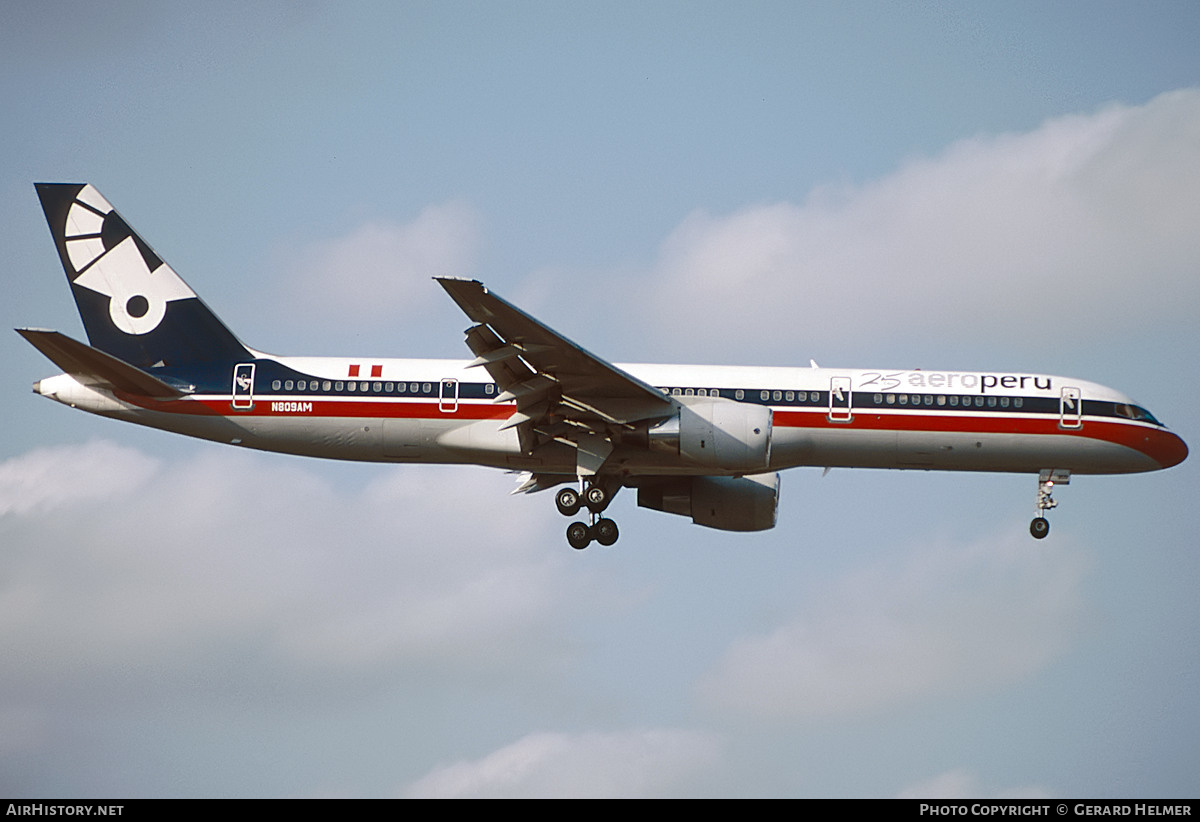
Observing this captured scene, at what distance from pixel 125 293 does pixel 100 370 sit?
354 centimetres

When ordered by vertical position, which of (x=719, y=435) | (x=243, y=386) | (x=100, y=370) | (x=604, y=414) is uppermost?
(x=100, y=370)

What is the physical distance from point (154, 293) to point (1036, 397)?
74.2 ft

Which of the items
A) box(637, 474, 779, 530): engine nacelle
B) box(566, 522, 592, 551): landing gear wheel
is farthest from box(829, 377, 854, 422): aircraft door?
box(566, 522, 592, 551): landing gear wheel

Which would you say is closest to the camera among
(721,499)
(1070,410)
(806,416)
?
(806,416)

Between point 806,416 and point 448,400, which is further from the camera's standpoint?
point 806,416

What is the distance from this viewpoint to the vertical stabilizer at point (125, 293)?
3681 cm

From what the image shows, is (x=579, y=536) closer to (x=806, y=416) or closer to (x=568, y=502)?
(x=568, y=502)

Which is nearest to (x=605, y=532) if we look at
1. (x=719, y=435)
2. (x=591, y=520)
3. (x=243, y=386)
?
(x=591, y=520)

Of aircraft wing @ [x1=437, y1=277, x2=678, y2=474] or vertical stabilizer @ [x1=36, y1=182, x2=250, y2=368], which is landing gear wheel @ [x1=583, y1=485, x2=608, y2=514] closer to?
aircraft wing @ [x1=437, y1=277, x2=678, y2=474]

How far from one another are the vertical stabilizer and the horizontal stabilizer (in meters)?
1.12

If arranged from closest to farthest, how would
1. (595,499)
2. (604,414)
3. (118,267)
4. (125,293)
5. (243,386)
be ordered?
(604,414)
(243,386)
(595,499)
(125,293)
(118,267)

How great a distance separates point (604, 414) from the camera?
34312 mm
